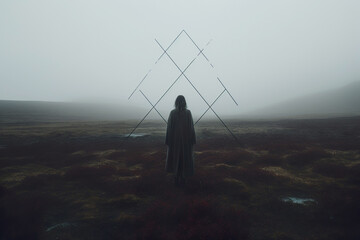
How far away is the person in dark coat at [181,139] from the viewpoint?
10.5 metres

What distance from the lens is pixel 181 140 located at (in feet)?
34.7

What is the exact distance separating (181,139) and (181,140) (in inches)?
1.6

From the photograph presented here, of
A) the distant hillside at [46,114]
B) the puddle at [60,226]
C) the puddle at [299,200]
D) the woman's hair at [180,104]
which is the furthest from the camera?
the distant hillside at [46,114]

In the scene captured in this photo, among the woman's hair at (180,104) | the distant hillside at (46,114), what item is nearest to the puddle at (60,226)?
the woman's hair at (180,104)

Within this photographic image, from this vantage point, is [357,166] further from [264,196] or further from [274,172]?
[264,196]

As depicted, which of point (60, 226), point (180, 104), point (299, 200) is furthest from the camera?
point (180, 104)

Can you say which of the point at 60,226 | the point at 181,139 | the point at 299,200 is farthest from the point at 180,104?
the point at 60,226

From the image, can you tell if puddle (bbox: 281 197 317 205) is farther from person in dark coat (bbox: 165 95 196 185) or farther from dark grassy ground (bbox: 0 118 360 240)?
person in dark coat (bbox: 165 95 196 185)

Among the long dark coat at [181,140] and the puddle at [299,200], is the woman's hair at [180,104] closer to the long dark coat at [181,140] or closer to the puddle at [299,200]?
the long dark coat at [181,140]

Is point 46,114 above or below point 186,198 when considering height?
above

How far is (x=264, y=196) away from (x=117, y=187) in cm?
583

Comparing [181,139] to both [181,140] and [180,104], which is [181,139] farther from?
[180,104]

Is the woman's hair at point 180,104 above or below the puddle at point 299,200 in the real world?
above

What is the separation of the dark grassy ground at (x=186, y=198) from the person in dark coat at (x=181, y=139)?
2.55 feet
